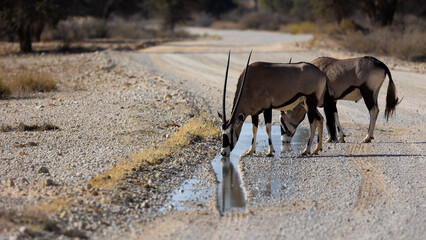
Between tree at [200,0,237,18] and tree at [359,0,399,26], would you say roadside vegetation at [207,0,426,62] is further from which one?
tree at [200,0,237,18]

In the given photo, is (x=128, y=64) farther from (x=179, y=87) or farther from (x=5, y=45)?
(x=5, y=45)

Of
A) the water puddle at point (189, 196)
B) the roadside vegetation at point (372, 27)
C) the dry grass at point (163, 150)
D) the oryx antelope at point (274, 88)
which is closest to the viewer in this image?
the water puddle at point (189, 196)

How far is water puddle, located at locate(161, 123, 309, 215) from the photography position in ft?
25.0

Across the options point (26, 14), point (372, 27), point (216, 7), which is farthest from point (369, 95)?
point (216, 7)

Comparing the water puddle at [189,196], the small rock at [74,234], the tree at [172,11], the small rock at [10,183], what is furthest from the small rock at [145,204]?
the tree at [172,11]

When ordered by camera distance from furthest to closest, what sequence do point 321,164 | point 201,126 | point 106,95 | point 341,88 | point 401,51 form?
1. point 401,51
2. point 106,95
3. point 201,126
4. point 341,88
5. point 321,164

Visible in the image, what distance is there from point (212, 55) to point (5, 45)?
39.6 feet

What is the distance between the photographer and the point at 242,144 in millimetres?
11477

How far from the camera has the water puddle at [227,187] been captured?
7621 millimetres

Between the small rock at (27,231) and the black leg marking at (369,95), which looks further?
the black leg marking at (369,95)

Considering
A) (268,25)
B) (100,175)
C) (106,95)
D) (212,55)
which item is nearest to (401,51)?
(212,55)

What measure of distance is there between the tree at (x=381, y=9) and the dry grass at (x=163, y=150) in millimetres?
21926

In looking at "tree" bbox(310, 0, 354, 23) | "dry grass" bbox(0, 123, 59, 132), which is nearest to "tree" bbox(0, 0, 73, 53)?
"tree" bbox(310, 0, 354, 23)

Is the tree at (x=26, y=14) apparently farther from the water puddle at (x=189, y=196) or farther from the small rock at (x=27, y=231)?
the small rock at (x=27, y=231)
